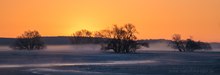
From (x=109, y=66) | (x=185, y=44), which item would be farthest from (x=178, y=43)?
(x=109, y=66)

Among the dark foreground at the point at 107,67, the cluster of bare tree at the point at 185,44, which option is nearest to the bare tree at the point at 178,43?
the cluster of bare tree at the point at 185,44

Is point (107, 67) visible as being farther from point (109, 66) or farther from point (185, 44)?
point (185, 44)

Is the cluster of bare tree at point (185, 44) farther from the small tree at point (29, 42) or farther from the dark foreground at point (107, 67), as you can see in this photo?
the dark foreground at point (107, 67)

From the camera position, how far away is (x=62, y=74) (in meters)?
30.1

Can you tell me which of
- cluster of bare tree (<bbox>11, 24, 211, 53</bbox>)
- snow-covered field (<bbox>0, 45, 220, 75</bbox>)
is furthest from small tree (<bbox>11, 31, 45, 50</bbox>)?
snow-covered field (<bbox>0, 45, 220, 75</bbox>)

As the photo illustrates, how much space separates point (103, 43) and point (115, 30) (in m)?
4.33

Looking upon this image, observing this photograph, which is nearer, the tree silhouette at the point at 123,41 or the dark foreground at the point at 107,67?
the dark foreground at the point at 107,67

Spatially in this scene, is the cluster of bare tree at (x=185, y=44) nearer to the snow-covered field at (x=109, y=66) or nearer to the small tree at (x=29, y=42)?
the small tree at (x=29, y=42)

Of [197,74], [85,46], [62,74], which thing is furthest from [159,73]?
[85,46]

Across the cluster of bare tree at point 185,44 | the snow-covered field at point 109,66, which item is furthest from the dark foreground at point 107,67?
the cluster of bare tree at point 185,44

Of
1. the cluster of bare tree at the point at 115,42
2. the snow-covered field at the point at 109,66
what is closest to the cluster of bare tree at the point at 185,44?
the cluster of bare tree at the point at 115,42

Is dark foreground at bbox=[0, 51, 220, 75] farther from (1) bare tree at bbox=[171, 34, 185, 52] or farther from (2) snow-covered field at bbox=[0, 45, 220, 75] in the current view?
(1) bare tree at bbox=[171, 34, 185, 52]

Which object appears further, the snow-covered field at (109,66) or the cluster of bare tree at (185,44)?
the cluster of bare tree at (185,44)

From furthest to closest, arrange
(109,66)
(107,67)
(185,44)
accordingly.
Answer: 1. (185,44)
2. (109,66)
3. (107,67)
